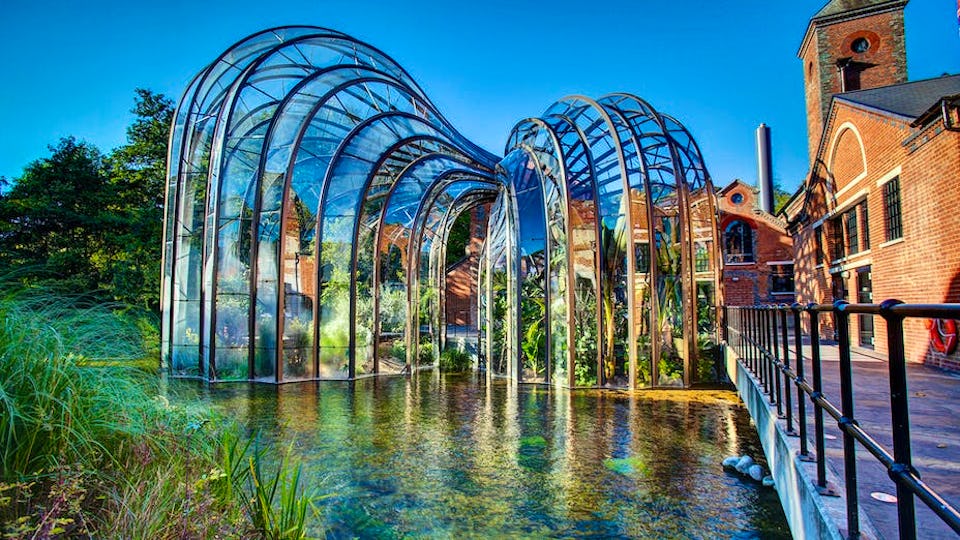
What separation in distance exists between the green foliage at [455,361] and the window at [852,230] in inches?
407

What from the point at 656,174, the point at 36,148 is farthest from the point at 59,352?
the point at 36,148

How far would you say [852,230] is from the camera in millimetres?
13523

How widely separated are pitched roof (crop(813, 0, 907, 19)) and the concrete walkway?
22.4 m

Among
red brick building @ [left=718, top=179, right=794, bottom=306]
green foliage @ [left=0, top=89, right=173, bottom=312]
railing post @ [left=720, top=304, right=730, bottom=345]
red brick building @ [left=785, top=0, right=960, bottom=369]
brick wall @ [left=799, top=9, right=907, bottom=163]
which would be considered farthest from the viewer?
red brick building @ [left=718, top=179, right=794, bottom=306]

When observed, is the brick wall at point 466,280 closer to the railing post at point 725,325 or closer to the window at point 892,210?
the railing post at point 725,325

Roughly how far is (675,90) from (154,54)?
653 inches

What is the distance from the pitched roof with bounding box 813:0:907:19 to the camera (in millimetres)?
21953

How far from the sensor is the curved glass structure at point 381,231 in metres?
9.28

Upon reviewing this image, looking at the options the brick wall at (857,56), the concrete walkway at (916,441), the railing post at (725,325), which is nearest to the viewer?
the concrete walkway at (916,441)

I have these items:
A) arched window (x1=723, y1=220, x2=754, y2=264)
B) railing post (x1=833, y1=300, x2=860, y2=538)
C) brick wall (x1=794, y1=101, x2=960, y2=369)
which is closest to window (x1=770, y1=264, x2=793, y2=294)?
arched window (x1=723, y1=220, x2=754, y2=264)

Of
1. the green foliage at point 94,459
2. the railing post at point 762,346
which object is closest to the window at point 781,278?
the railing post at point 762,346

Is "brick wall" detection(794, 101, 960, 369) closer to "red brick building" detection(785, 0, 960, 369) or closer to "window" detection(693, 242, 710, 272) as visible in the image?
"red brick building" detection(785, 0, 960, 369)

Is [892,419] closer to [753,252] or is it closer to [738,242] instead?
[753,252]

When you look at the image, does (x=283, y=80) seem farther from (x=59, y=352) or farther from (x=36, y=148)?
(x=36, y=148)
